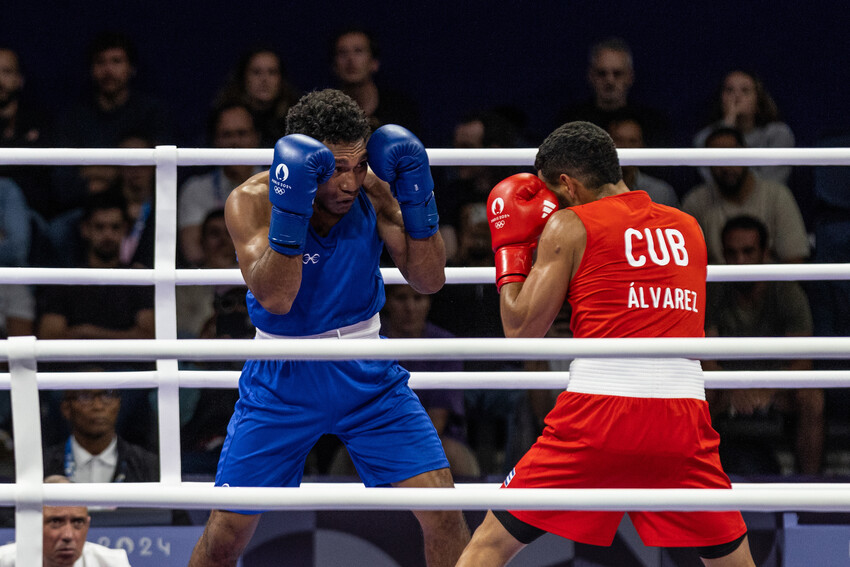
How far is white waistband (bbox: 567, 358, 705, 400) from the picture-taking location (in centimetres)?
198

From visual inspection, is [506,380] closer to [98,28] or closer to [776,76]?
[776,76]

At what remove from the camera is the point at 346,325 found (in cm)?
223

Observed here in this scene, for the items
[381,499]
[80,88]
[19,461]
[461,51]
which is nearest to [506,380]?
[381,499]

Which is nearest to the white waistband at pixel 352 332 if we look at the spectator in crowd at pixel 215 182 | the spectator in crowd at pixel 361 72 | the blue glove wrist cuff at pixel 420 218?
the blue glove wrist cuff at pixel 420 218

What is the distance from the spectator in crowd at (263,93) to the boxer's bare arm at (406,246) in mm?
1881

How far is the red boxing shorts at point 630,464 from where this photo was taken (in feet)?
6.38

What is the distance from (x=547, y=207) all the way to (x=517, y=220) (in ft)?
0.25

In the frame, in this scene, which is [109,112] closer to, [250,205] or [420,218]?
[250,205]

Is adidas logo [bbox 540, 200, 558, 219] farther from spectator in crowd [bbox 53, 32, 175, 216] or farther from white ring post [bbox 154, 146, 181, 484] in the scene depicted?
spectator in crowd [bbox 53, 32, 175, 216]

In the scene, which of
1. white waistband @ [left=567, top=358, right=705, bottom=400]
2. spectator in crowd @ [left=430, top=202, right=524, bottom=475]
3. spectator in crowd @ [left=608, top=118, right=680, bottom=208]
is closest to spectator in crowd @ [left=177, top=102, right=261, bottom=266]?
spectator in crowd @ [left=430, top=202, right=524, bottom=475]

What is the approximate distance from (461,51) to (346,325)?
308 centimetres

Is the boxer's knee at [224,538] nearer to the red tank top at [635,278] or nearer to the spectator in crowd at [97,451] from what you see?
the red tank top at [635,278]

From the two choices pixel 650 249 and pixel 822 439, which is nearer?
pixel 650 249

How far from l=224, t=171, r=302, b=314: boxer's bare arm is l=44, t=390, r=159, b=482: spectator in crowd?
5.04 ft
